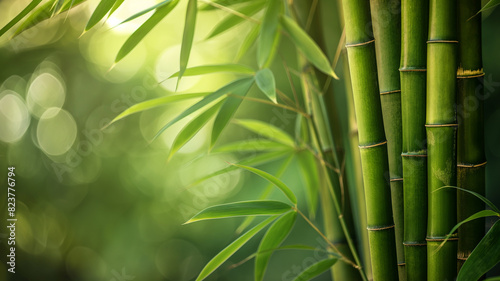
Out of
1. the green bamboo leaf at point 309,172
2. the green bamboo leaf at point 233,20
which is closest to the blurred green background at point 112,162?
the green bamboo leaf at point 309,172

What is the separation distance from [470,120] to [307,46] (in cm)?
25

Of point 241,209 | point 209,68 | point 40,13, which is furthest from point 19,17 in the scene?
point 241,209

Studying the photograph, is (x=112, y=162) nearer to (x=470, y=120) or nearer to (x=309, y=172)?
(x=309, y=172)

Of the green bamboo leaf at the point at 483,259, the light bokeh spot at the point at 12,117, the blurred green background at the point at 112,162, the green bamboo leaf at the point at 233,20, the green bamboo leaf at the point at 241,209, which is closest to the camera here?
the green bamboo leaf at the point at 483,259

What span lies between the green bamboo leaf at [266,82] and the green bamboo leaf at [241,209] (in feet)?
0.54

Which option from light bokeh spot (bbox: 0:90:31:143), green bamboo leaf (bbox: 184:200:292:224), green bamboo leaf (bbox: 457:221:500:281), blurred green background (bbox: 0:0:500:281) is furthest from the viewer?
blurred green background (bbox: 0:0:500:281)

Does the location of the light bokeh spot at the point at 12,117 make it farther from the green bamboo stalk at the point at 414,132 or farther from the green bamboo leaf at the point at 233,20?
the green bamboo stalk at the point at 414,132

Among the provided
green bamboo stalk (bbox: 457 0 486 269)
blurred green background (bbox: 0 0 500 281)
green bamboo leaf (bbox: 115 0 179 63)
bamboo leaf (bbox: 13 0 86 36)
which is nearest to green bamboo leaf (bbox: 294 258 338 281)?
green bamboo stalk (bbox: 457 0 486 269)

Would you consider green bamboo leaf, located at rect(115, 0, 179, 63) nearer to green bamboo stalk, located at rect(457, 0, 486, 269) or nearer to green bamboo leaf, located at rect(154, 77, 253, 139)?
green bamboo leaf, located at rect(154, 77, 253, 139)

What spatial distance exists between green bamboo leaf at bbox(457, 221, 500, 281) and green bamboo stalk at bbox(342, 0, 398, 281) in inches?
4.3

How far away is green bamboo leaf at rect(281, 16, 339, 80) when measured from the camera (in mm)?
602

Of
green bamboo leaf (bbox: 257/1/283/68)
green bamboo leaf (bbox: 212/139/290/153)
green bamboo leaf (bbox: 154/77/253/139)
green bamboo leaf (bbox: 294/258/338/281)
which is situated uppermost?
green bamboo leaf (bbox: 257/1/283/68)

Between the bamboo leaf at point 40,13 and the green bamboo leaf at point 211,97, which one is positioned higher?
the bamboo leaf at point 40,13

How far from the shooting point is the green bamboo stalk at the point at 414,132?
508mm
